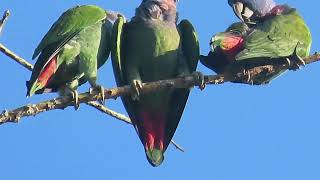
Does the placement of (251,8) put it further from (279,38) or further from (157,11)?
(157,11)

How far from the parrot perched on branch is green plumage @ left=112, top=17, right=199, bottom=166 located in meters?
0.22

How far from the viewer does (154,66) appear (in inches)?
203

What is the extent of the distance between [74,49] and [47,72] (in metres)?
0.32

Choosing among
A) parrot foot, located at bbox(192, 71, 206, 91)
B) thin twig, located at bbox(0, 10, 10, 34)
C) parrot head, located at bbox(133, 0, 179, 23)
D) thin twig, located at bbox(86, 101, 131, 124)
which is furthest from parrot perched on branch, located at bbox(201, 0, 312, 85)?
thin twig, located at bbox(0, 10, 10, 34)

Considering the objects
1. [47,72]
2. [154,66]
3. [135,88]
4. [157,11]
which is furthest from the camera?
[157,11]

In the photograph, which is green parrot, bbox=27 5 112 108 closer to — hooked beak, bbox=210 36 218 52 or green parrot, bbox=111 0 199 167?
green parrot, bbox=111 0 199 167

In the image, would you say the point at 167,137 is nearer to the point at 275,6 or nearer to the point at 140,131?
the point at 140,131

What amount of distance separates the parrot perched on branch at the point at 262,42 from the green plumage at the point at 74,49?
838 millimetres

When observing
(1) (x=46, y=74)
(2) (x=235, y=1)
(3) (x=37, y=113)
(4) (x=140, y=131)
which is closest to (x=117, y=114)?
(4) (x=140, y=131)

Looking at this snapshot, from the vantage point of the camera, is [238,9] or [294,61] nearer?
[294,61]

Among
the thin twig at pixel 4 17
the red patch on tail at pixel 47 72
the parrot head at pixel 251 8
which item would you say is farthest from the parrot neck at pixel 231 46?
the thin twig at pixel 4 17

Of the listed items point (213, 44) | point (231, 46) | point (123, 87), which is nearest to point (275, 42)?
point (231, 46)

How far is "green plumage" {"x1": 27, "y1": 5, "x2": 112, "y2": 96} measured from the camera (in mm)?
4969

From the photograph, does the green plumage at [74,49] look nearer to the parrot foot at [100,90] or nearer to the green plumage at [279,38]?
the parrot foot at [100,90]
